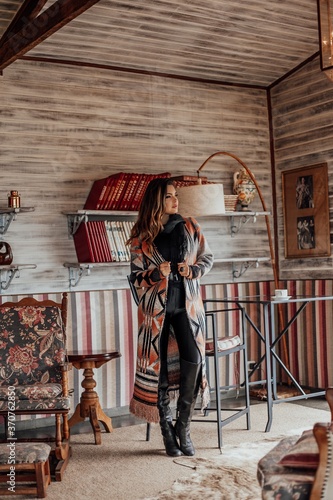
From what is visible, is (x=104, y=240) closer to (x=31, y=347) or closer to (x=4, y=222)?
(x=4, y=222)

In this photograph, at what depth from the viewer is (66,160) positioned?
5918 millimetres

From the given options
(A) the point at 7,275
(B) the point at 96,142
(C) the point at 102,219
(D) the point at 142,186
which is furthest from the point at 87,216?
(A) the point at 7,275

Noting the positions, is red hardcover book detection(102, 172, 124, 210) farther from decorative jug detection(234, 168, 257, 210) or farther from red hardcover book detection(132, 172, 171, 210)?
decorative jug detection(234, 168, 257, 210)

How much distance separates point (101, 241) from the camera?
578 cm

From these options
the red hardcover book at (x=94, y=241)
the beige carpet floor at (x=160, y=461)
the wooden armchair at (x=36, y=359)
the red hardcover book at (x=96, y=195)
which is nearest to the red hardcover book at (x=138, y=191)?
the red hardcover book at (x=96, y=195)

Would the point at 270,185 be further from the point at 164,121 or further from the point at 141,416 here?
the point at 141,416

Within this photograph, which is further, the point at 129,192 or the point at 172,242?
the point at 129,192

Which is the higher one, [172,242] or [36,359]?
[172,242]

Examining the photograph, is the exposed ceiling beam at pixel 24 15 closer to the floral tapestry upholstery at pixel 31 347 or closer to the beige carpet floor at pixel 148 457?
the floral tapestry upholstery at pixel 31 347

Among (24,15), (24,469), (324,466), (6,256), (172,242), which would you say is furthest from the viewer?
(6,256)

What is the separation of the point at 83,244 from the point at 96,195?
0.43 meters

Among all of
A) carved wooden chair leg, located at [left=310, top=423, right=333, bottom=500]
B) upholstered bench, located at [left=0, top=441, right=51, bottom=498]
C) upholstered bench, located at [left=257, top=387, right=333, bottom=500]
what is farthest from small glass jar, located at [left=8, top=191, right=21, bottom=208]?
carved wooden chair leg, located at [left=310, top=423, right=333, bottom=500]

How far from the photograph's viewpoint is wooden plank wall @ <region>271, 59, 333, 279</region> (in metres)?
6.50

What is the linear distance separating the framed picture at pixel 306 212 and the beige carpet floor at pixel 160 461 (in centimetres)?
163
